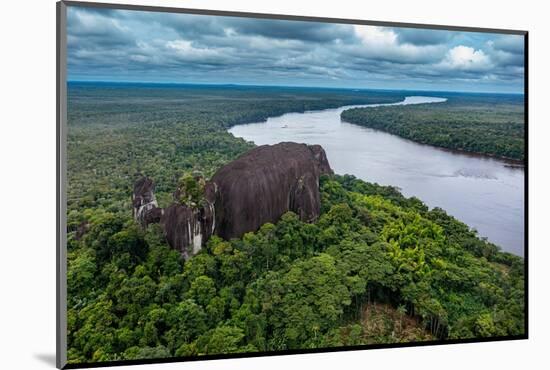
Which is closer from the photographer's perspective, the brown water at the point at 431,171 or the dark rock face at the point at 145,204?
the dark rock face at the point at 145,204

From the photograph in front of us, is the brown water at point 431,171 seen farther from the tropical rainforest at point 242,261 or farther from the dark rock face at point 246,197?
the dark rock face at point 246,197

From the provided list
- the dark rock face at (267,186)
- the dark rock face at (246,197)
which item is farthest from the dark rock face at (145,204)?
the dark rock face at (267,186)

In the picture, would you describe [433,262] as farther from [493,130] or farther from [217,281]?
[217,281]

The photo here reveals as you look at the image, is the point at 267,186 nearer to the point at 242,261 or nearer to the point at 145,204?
the point at 242,261

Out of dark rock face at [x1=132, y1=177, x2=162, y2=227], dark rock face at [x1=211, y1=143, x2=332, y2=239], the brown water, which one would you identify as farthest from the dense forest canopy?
dark rock face at [x1=132, y1=177, x2=162, y2=227]

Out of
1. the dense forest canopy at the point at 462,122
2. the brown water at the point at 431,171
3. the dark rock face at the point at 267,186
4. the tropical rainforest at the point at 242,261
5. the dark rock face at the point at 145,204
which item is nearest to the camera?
the tropical rainforest at the point at 242,261

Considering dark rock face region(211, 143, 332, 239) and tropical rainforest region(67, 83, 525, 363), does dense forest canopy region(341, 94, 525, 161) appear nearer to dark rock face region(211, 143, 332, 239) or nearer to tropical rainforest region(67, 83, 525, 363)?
tropical rainforest region(67, 83, 525, 363)

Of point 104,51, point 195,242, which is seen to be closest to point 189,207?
point 195,242
